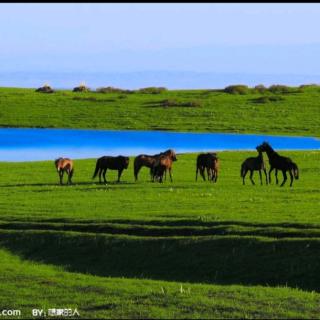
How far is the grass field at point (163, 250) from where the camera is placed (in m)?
15.0

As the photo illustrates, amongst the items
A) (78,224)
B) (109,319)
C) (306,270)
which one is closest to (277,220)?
(306,270)

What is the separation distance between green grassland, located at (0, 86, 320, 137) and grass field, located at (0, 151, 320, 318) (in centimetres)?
4078

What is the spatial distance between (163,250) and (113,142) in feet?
142

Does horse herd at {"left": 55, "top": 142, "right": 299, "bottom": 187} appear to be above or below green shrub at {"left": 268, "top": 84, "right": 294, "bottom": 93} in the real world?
below

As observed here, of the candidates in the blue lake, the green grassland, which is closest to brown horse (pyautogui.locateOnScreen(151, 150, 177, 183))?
the blue lake

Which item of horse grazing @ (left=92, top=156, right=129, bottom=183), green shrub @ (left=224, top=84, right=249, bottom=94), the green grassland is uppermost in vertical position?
green shrub @ (left=224, top=84, right=249, bottom=94)

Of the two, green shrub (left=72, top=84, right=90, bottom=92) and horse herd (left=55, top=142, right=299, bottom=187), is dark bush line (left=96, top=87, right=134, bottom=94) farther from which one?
horse herd (left=55, top=142, right=299, bottom=187)

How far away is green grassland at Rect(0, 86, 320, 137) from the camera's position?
7375cm

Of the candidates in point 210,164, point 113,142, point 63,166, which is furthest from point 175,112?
point 63,166

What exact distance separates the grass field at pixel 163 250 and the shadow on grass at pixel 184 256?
28mm

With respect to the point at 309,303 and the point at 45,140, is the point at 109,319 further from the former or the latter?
the point at 45,140

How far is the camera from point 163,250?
21.5m

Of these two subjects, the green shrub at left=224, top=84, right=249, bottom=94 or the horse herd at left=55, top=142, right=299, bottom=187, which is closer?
the horse herd at left=55, top=142, right=299, bottom=187

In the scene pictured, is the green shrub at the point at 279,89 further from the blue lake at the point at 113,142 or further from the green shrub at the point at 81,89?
the blue lake at the point at 113,142
